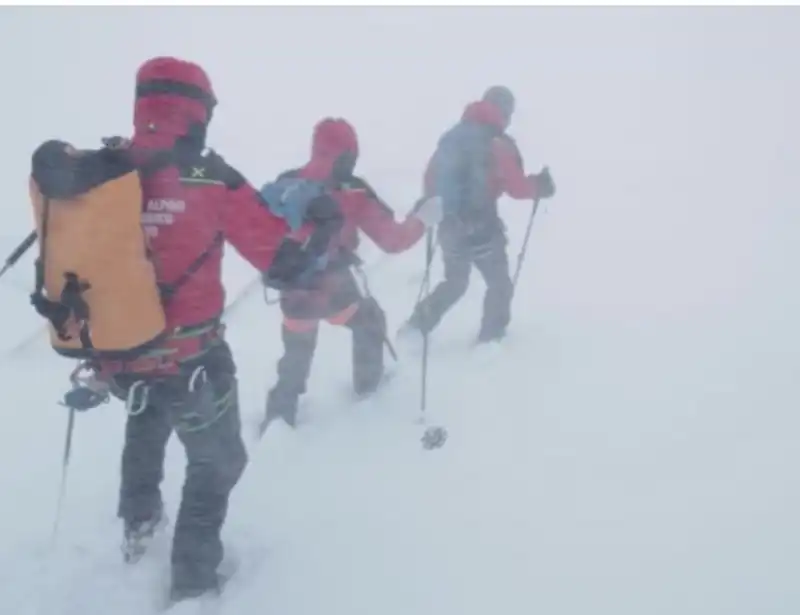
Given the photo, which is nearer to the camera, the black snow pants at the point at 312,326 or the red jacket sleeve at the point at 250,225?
the red jacket sleeve at the point at 250,225

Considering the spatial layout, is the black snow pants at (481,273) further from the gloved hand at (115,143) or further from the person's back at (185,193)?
the gloved hand at (115,143)

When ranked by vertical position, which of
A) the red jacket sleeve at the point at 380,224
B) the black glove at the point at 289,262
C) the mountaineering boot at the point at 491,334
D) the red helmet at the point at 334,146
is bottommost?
the mountaineering boot at the point at 491,334

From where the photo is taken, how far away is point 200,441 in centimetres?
344

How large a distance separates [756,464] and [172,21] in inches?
894

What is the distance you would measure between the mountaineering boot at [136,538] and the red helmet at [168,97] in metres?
1.84

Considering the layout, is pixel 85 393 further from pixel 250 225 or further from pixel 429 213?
pixel 429 213

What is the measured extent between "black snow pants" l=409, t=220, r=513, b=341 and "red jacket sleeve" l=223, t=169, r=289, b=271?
2.85 metres

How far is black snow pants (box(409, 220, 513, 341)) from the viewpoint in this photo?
20.2ft

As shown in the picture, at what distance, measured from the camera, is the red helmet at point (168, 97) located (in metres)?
3.07

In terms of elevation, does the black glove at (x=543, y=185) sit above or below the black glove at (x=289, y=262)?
below

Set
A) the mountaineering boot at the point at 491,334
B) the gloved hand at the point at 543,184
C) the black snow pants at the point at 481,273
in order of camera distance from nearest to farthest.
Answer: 1. the gloved hand at the point at 543,184
2. the black snow pants at the point at 481,273
3. the mountaineering boot at the point at 491,334

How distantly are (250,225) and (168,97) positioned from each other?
0.56 metres

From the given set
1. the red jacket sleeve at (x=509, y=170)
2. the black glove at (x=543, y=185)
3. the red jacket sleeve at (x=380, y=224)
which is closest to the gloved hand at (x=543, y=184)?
the black glove at (x=543, y=185)

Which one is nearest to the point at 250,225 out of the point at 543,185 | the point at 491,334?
the point at 543,185
